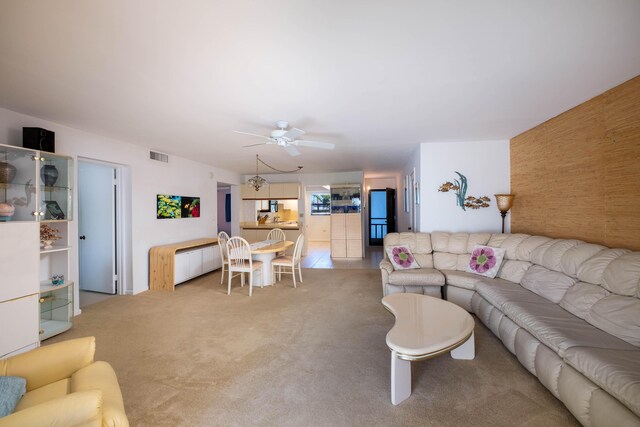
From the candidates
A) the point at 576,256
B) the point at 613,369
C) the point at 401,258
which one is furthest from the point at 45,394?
the point at 576,256

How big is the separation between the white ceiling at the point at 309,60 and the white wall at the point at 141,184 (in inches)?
12.4

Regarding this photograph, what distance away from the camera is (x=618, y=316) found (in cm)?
182

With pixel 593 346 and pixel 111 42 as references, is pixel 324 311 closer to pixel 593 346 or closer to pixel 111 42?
pixel 593 346

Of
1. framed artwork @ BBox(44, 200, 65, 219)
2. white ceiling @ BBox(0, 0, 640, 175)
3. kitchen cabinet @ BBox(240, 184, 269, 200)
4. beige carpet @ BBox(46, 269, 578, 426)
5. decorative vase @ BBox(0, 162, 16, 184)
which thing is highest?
white ceiling @ BBox(0, 0, 640, 175)

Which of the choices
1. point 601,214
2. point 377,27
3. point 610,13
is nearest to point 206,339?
point 377,27

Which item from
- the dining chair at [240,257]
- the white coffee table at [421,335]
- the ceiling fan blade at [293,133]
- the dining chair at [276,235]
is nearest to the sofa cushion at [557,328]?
the white coffee table at [421,335]

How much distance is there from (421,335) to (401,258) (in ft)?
6.69

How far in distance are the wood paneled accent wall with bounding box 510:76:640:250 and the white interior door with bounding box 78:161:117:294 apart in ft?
21.0

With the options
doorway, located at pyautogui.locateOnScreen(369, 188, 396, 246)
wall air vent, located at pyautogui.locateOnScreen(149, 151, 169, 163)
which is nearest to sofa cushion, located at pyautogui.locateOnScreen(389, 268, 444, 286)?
wall air vent, located at pyautogui.locateOnScreen(149, 151, 169, 163)

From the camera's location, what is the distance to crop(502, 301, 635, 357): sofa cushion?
67.7 inches

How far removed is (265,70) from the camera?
6.64 ft

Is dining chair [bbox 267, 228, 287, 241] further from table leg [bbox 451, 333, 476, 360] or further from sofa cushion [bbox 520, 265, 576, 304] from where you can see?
sofa cushion [bbox 520, 265, 576, 304]

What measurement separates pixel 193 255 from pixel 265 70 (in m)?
4.05

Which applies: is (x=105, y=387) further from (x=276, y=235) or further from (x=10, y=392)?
(x=276, y=235)
